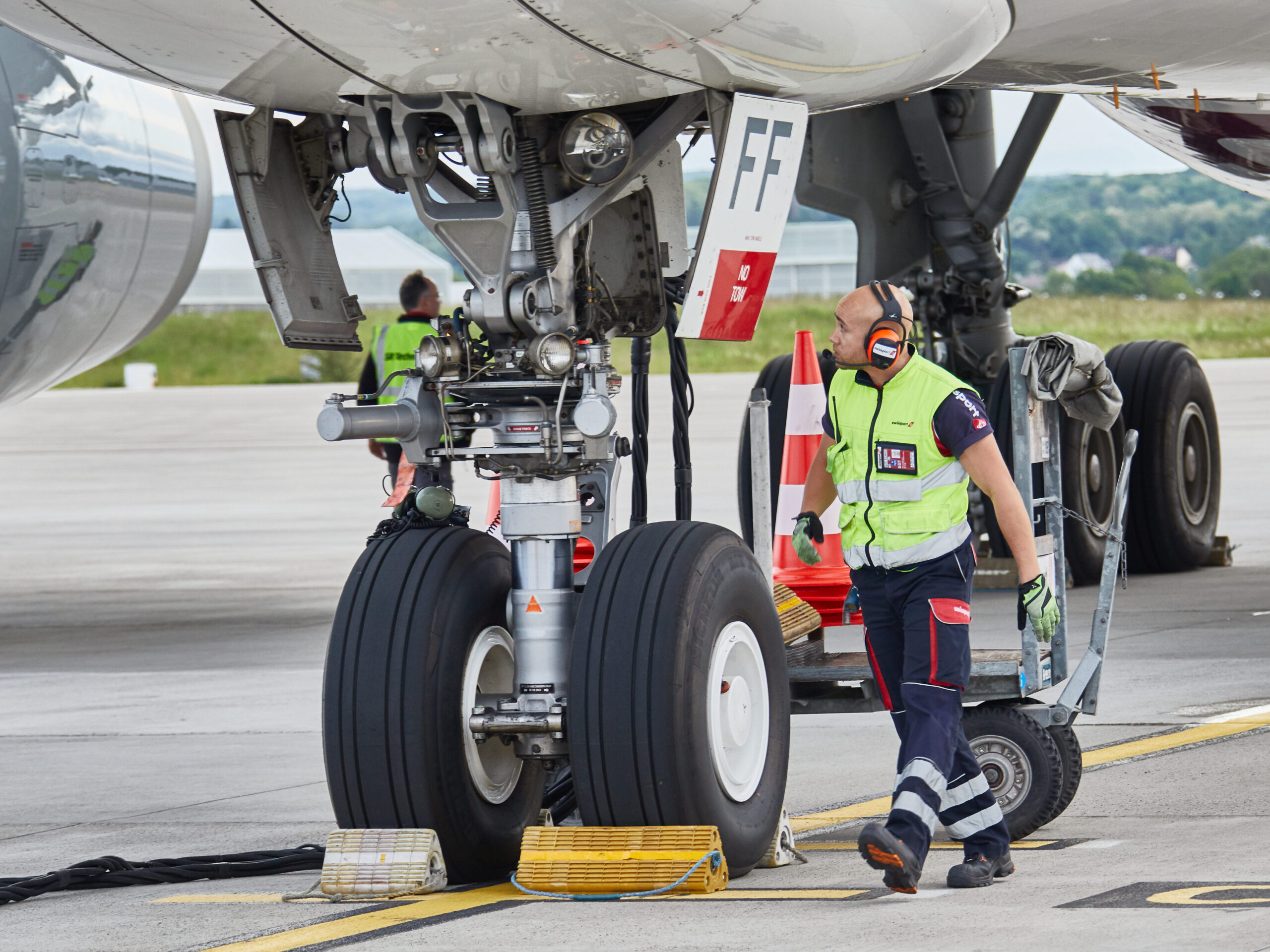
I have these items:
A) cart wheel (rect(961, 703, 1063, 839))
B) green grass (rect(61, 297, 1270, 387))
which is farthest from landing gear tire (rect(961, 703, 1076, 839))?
green grass (rect(61, 297, 1270, 387))

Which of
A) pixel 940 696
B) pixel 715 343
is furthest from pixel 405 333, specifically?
pixel 715 343

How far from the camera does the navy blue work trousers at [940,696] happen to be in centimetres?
504

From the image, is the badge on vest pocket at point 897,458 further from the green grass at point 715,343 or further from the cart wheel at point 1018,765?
the green grass at point 715,343

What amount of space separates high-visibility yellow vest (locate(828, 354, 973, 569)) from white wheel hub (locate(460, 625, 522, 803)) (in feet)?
3.52

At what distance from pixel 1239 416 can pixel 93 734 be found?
2150 cm

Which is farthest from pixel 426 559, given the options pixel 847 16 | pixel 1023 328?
pixel 1023 328

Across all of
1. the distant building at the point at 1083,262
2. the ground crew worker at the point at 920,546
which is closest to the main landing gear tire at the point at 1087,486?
the ground crew worker at the point at 920,546

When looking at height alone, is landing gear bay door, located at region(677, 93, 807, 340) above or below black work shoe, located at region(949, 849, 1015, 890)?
above

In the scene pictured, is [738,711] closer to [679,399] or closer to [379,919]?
[379,919]

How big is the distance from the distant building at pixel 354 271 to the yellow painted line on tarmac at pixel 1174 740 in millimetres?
85803

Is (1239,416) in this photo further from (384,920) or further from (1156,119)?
(384,920)

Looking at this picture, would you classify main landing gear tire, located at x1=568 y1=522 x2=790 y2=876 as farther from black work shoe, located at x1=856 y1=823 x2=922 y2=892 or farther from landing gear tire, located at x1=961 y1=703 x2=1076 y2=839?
landing gear tire, located at x1=961 y1=703 x2=1076 y2=839

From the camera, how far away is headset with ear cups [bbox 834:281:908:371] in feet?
17.0

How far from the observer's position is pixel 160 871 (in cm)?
559
